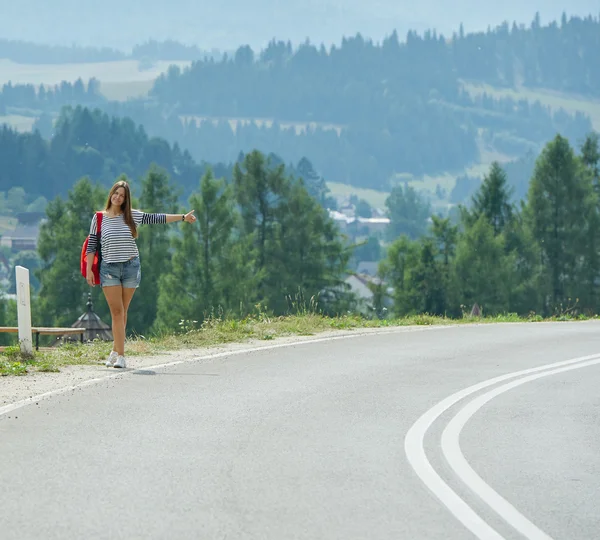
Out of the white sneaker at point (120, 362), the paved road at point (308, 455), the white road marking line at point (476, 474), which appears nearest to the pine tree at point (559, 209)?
the paved road at point (308, 455)

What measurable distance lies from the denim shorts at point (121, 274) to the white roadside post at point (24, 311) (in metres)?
0.82

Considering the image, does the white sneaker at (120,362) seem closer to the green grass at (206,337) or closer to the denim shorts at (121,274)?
the green grass at (206,337)

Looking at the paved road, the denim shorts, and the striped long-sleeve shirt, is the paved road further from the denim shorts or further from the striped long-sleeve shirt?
the striped long-sleeve shirt

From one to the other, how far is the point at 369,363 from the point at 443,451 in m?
5.74

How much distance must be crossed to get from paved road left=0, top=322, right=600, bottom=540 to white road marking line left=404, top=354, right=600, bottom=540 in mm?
16

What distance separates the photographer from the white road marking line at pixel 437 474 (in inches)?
214

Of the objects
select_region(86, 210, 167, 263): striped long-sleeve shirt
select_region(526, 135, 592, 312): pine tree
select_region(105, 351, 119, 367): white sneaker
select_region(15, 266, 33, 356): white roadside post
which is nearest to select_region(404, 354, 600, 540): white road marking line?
select_region(105, 351, 119, 367): white sneaker

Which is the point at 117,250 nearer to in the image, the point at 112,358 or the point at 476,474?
the point at 112,358

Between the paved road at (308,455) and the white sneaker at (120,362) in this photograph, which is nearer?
the paved road at (308,455)

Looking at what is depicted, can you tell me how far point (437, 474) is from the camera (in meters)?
6.75

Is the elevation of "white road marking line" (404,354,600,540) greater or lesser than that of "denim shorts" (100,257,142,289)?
lesser

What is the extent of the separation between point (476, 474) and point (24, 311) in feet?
24.5

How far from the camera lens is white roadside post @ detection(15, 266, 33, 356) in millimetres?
12891

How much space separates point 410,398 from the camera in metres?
10.3
